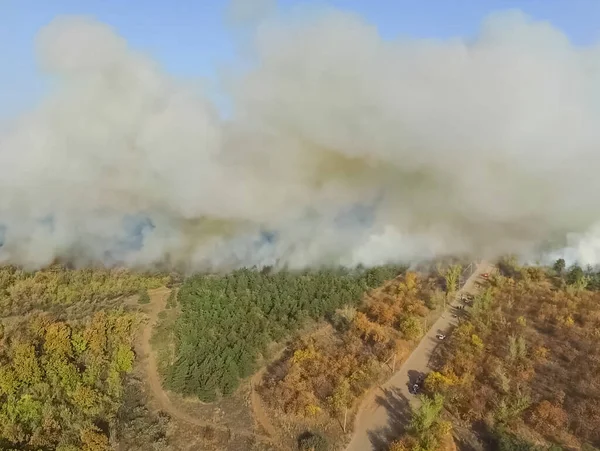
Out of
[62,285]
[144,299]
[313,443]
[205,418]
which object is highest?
[144,299]

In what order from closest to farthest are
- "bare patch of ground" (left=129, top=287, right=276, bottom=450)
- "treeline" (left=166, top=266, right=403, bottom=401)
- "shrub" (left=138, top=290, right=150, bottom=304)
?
"bare patch of ground" (left=129, top=287, right=276, bottom=450)
"treeline" (left=166, top=266, right=403, bottom=401)
"shrub" (left=138, top=290, right=150, bottom=304)

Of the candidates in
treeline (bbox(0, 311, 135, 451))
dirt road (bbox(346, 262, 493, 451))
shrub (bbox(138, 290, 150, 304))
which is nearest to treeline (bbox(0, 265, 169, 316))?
shrub (bbox(138, 290, 150, 304))

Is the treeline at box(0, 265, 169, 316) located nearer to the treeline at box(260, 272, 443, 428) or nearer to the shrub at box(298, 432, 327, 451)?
the treeline at box(260, 272, 443, 428)

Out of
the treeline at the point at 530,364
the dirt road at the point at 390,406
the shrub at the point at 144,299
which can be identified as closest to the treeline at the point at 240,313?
the shrub at the point at 144,299

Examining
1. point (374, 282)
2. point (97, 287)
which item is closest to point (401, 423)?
point (374, 282)

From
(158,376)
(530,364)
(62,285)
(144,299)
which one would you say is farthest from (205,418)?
(530,364)

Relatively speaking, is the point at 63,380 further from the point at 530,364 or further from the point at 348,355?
the point at 530,364

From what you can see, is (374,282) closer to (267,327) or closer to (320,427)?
(267,327)
